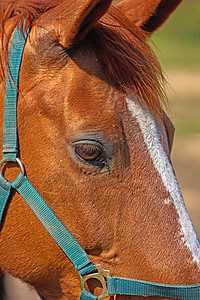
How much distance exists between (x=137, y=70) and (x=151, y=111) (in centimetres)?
19

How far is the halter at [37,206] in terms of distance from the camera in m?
1.55

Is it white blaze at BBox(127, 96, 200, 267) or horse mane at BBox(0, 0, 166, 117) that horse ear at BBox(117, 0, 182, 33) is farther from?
white blaze at BBox(127, 96, 200, 267)

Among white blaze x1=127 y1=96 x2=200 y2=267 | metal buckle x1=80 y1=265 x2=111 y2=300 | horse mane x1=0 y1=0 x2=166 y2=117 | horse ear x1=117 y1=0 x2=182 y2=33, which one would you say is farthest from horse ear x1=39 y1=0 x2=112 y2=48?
metal buckle x1=80 y1=265 x2=111 y2=300

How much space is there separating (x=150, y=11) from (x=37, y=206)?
46.5 inches

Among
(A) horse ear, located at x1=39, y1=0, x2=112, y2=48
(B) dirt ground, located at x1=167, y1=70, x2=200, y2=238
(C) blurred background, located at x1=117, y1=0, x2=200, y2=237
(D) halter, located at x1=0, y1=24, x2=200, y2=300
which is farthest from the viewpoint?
(B) dirt ground, located at x1=167, y1=70, x2=200, y2=238

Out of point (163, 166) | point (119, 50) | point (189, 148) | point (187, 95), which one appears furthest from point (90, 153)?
point (187, 95)

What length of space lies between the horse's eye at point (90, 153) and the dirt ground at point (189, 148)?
295 centimetres

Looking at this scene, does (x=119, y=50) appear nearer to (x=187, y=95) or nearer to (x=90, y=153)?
(x=90, y=153)

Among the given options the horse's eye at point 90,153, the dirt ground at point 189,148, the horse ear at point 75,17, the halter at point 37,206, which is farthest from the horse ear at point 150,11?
the dirt ground at point 189,148

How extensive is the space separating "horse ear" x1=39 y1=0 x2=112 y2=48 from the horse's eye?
16.4 inches

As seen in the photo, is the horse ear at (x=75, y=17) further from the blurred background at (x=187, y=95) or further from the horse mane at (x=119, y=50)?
the blurred background at (x=187, y=95)

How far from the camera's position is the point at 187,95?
8312mm

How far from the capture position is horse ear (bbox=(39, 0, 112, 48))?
1.42 metres

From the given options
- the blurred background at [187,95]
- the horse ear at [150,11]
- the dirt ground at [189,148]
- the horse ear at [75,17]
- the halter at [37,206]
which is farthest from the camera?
the dirt ground at [189,148]
